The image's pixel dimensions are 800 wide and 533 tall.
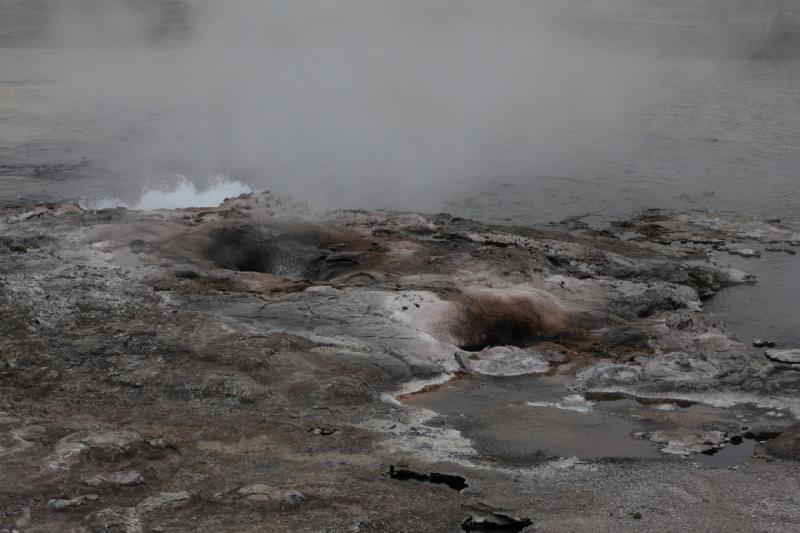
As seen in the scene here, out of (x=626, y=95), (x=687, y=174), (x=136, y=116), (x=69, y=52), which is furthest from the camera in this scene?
(x=69, y=52)

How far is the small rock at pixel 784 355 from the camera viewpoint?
1012cm

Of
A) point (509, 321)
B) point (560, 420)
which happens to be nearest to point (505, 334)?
point (509, 321)

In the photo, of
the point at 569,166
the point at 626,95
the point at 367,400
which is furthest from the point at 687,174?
the point at 367,400

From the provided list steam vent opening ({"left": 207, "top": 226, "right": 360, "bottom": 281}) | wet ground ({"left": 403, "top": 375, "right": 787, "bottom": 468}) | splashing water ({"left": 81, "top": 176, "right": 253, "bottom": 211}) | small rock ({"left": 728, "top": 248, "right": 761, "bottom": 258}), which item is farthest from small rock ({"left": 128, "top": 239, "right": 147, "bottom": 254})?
small rock ({"left": 728, "top": 248, "right": 761, "bottom": 258})

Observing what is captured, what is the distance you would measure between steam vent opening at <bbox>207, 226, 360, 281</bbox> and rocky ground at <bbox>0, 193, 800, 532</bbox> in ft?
0.09

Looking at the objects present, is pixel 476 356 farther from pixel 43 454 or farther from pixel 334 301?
pixel 43 454

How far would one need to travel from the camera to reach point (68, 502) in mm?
6238

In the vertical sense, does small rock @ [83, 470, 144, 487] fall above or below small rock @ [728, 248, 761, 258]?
above

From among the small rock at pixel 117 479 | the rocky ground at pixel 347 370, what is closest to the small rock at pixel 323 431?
the rocky ground at pixel 347 370

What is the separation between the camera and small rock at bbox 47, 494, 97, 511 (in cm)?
619

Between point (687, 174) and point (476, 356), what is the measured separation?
1012cm

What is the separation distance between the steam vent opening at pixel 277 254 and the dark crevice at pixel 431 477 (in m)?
4.90

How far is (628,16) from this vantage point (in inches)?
1508

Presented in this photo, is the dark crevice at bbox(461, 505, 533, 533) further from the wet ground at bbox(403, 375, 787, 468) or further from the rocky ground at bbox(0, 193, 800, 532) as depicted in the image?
the wet ground at bbox(403, 375, 787, 468)
